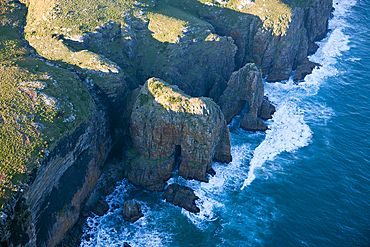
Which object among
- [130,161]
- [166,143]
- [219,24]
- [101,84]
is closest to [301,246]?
[166,143]

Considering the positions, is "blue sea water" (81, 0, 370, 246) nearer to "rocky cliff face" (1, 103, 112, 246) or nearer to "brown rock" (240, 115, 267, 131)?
"brown rock" (240, 115, 267, 131)

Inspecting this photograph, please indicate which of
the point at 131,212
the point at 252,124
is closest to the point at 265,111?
the point at 252,124

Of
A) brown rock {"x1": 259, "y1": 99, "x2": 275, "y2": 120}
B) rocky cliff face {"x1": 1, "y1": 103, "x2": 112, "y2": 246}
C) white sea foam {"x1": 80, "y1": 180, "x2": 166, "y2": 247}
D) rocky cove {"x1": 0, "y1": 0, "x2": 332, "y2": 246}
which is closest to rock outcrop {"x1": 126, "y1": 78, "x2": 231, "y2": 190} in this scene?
rocky cove {"x1": 0, "y1": 0, "x2": 332, "y2": 246}

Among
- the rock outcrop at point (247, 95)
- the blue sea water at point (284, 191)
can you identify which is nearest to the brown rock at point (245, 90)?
the rock outcrop at point (247, 95)

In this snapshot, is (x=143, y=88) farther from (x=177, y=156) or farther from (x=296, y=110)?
(x=296, y=110)

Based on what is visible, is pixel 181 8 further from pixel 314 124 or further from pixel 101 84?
pixel 314 124

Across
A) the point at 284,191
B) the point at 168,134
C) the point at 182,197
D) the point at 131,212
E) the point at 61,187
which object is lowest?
the point at 131,212

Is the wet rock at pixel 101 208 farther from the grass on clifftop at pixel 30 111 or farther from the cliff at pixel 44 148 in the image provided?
the grass on clifftop at pixel 30 111
